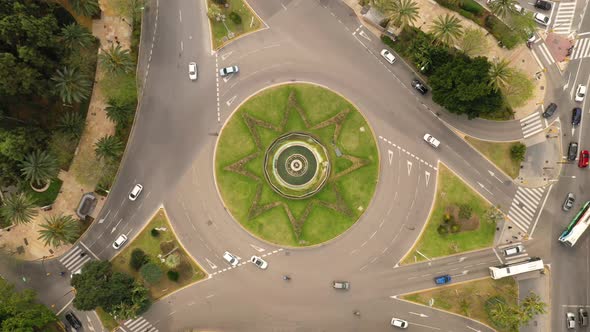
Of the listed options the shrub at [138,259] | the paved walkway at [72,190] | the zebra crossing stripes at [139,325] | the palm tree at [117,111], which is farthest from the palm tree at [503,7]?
the zebra crossing stripes at [139,325]

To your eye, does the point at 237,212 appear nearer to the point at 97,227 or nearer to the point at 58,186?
the point at 97,227

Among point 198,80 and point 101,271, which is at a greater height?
point 198,80

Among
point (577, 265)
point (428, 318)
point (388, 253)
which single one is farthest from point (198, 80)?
point (577, 265)

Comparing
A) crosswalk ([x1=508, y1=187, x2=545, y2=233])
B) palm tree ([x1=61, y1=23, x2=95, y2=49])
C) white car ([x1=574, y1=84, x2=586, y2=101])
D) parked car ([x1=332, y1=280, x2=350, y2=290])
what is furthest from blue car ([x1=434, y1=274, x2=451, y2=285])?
palm tree ([x1=61, y1=23, x2=95, y2=49])

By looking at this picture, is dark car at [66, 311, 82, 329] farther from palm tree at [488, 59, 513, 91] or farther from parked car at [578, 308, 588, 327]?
parked car at [578, 308, 588, 327]

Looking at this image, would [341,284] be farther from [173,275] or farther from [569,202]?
[569,202]

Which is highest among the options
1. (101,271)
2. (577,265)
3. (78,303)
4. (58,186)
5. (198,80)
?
(198,80)
